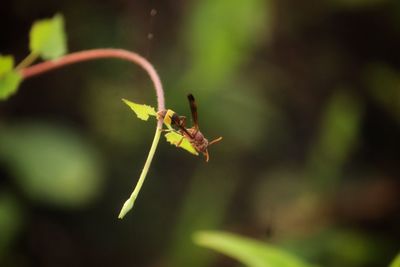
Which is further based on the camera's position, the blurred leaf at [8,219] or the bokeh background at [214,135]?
the bokeh background at [214,135]

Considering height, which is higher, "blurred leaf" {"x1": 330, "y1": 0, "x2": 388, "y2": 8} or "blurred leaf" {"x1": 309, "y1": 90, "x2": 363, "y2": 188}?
"blurred leaf" {"x1": 330, "y1": 0, "x2": 388, "y2": 8}

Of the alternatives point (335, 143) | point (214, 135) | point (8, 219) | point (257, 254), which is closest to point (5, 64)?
point (257, 254)

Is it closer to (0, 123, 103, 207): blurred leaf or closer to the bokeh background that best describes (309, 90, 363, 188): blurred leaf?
the bokeh background

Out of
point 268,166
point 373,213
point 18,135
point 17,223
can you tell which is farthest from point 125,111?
point 373,213

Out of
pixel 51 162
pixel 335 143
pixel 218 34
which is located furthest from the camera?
pixel 335 143

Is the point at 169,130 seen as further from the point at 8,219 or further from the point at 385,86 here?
the point at 385,86

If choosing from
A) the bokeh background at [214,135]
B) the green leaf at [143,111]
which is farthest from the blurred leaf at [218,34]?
the green leaf at [143,111]

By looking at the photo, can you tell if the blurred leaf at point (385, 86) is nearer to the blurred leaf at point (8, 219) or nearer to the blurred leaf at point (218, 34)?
the blurred leaf at point (218, 34)

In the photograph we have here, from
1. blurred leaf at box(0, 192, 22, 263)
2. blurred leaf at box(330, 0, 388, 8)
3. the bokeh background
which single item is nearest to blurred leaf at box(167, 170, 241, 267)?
the bokeh background
